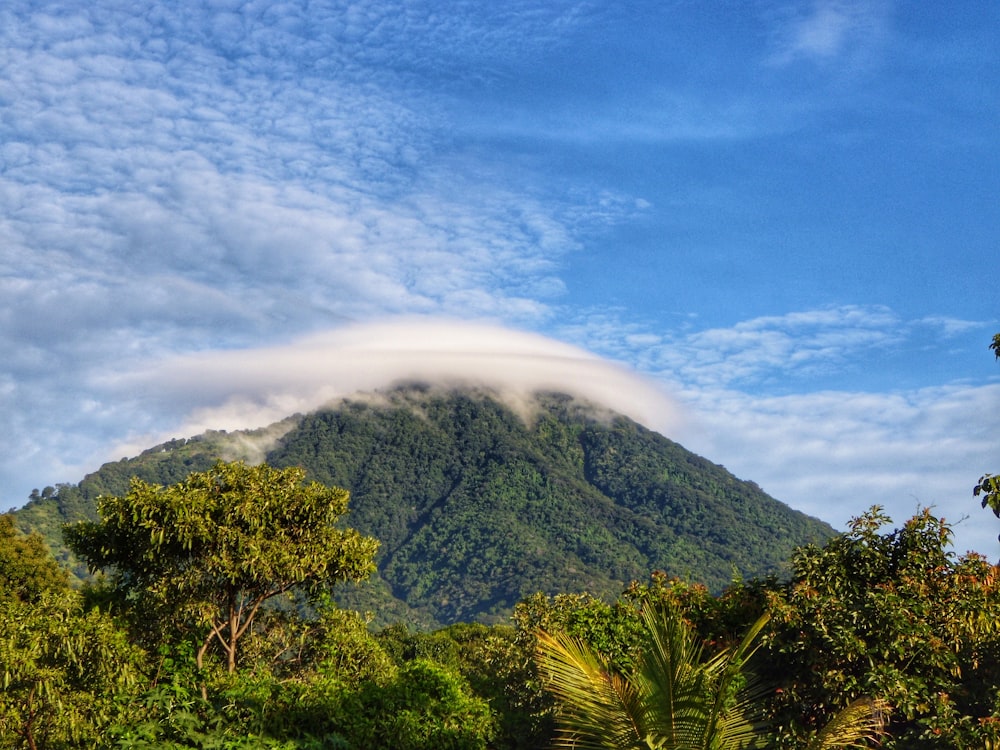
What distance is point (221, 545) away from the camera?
568 inches

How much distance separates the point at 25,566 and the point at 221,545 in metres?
23.2

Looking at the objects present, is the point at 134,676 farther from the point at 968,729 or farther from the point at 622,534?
the point at 622,534

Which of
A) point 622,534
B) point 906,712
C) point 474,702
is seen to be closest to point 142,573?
point 474,702

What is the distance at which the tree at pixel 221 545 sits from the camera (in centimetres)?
1440

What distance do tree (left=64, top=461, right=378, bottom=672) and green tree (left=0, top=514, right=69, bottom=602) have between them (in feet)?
60.4

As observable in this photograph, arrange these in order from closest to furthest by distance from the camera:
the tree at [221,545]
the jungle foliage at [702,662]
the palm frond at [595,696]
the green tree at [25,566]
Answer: the palm frond at [595,696] → the jungle foliage at [702,662] → the tree at [221,545] → the green tree at [25,566]

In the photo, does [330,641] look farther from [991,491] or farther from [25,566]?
[25,566]

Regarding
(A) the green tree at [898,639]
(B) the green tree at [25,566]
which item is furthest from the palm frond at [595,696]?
(B) the green tree at [25,566]

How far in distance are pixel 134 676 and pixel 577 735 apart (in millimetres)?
8095

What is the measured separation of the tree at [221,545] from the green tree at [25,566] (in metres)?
18.4

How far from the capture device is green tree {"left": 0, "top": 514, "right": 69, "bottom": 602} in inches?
1284

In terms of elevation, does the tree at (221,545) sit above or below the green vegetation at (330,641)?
→ above

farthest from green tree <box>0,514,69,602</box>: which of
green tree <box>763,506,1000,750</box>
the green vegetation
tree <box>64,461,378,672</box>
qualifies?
green tree <box>763,506,1000,750</box>

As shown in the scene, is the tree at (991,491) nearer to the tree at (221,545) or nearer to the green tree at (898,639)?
the green tree at (898,639)
